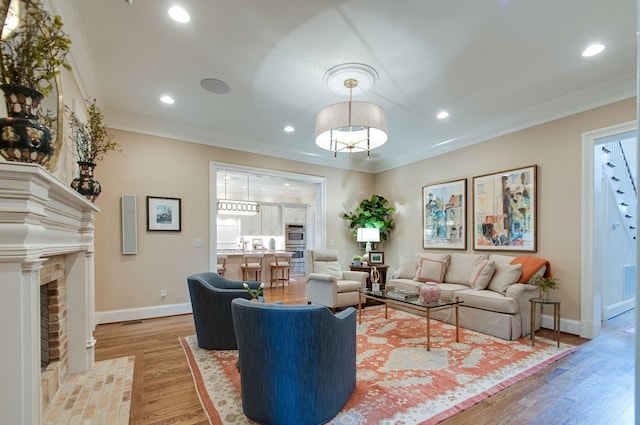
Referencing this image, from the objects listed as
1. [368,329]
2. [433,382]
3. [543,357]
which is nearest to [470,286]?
[543,357]

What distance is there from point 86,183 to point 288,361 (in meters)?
2.41

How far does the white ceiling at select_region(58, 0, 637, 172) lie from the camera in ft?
7.53

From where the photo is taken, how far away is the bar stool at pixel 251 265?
7125 millimetres

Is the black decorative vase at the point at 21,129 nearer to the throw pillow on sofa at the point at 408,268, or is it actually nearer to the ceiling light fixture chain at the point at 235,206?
the throw pillow on sofa at the point at 408,268

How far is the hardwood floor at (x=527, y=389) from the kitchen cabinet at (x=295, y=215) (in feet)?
22.1

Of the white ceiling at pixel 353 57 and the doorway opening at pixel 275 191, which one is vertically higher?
the white ceiling at pixel 353 57

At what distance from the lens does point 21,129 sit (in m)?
1.30

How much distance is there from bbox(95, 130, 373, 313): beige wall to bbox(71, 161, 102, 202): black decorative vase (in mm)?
1818

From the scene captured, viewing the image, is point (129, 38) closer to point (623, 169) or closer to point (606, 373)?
point (606, 373)

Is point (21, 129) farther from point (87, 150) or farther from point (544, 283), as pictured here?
point (544, 283)

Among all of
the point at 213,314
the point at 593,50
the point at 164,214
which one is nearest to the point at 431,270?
the point at 593,50

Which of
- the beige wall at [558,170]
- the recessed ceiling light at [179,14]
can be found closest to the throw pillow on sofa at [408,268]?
the beige wall at [558,170]

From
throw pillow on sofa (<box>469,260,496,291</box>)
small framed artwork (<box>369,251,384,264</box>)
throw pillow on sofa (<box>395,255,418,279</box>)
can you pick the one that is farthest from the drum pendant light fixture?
small framed artwork (<box>369,251,384,264</box>)

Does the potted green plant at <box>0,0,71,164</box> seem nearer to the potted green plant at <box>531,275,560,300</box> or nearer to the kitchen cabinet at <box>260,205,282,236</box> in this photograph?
the potted green plant at <box>531,275,560,300</box>
